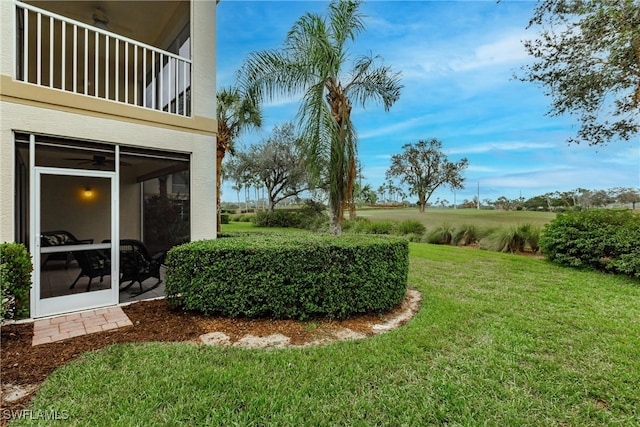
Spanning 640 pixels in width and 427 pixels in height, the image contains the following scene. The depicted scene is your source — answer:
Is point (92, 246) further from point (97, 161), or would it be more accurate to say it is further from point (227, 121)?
point (227, 121)

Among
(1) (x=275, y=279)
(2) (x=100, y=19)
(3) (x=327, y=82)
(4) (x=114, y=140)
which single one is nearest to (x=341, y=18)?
(3) (x=327, y=82)

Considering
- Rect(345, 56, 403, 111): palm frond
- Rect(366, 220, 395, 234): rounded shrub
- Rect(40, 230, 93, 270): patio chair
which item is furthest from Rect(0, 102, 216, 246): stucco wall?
Rect(366, 220, 395, 234): rounded shrub

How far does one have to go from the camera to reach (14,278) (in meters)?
3.67

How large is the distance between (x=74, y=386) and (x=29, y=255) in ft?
8.35

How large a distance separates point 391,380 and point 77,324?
4.47m

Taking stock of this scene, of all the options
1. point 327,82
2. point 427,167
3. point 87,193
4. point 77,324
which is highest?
point 427,167

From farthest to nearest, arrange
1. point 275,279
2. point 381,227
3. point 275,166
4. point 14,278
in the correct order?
point 275,166
point 381,227
point 275,279
point 14,278

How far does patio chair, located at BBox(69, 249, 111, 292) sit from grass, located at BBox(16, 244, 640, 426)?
224 centimetres

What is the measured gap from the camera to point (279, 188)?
2314 centimetres

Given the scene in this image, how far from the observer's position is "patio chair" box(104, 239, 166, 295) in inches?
203

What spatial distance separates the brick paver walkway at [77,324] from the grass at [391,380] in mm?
1027

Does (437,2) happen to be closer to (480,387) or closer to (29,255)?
(480,387)

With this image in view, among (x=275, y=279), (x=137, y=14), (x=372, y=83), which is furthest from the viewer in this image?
(x=137, y=14)

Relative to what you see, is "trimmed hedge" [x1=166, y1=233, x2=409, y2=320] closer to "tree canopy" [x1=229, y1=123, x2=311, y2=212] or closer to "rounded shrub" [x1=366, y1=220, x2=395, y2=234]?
"rounded shrub" [x1=366, y1=220, x2=395, y2=234]
